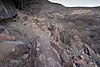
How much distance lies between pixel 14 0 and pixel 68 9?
1.68 m

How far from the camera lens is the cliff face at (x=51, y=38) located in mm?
2896

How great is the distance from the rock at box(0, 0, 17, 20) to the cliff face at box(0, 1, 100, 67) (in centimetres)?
12

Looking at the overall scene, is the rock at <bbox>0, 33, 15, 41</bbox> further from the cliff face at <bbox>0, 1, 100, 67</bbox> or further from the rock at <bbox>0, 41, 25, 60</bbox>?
the rock at <bbox>0, 41, 25, 60</bbox>

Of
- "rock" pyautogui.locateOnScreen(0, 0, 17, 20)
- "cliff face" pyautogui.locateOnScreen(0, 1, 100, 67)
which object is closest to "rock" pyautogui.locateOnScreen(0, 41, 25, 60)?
"cliff face" pyautogui.locateOnScreen(0, 1, 100, 67)

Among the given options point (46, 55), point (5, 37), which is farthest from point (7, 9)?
point (46, 55)

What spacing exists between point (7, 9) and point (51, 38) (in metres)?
1.06

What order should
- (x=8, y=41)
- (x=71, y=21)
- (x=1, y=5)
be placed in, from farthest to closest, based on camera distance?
1. (x=71, y=21)
2. (x=1, y=5)
3. (x=8, y=41)

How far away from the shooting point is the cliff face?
2.90 meters

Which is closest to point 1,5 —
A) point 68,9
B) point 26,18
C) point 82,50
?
point 26,18

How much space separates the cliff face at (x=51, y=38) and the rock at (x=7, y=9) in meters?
0.12

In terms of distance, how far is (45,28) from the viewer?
4.24 metres

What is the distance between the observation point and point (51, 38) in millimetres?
3945

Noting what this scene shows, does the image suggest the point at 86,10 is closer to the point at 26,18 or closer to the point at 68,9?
the point at 68,9

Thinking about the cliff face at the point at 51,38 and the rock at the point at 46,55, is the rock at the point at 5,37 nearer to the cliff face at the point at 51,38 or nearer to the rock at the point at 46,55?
the cliff face at the point at 51,38
